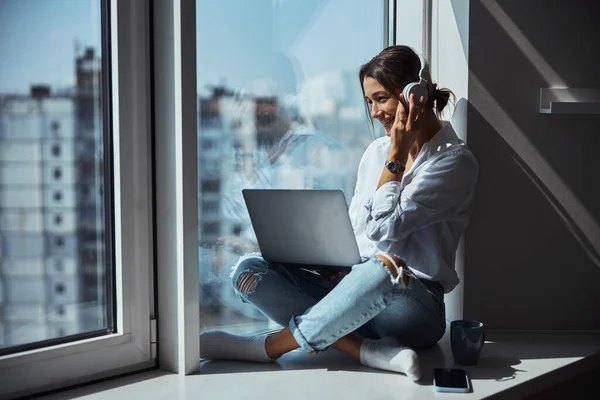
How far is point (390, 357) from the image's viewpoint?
5.58 ft

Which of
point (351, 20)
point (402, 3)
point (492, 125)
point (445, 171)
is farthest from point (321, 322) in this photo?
point (402, 3)

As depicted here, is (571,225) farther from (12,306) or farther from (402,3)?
(12,306)

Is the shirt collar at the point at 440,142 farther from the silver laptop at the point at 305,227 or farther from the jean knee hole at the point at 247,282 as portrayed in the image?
the jean knee hole at the point at 247,282

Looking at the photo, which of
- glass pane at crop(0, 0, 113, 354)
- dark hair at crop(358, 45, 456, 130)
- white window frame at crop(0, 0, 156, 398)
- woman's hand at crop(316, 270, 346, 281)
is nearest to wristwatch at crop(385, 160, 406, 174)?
dark hair at crop(358, 45, 456, 130)

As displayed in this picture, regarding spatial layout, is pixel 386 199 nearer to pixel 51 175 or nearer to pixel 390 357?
pixel 390 357

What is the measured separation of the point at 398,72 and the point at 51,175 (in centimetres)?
96

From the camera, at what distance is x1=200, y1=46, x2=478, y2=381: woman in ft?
A: 5.53

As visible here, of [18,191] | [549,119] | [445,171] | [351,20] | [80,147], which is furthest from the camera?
[351,20]

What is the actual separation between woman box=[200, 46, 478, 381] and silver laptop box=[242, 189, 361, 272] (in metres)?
0.07

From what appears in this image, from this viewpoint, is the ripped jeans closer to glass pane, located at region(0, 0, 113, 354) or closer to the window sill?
the window sill

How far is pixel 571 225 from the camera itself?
2.10 metres

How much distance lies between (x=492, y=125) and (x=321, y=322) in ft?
2.81

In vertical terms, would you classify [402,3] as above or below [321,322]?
above

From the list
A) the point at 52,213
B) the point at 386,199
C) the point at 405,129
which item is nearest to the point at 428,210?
the point at 386,199
